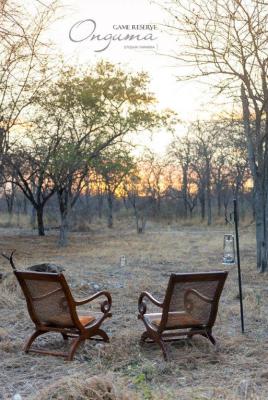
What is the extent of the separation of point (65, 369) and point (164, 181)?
158ft

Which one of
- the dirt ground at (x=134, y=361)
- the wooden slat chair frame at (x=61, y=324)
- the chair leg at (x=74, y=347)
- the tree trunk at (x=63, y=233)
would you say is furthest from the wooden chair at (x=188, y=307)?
the tree trunk at (x=63, y=233)

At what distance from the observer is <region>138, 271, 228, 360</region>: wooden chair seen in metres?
4.74

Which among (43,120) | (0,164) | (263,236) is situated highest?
(43,120)

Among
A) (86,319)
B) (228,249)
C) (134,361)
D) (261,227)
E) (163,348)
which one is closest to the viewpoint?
(134,361)

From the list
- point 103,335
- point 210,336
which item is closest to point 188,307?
point 210,336

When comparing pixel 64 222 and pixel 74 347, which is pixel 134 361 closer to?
pixel 74 347

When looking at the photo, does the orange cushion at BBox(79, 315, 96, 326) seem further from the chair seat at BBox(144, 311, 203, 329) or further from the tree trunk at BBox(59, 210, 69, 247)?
the tree trunk at BBox(59, 210, 69, 247)

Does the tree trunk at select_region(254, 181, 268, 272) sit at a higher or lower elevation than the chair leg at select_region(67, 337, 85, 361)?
higher

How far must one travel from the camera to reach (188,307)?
16.2 ft

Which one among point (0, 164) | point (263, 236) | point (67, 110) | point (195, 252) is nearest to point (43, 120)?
point (67, 110)

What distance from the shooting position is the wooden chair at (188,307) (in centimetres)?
474

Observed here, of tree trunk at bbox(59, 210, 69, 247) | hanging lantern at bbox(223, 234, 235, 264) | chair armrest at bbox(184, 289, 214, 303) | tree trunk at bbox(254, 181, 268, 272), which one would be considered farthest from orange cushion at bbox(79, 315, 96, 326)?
tree trunk at bbox(59, 210, 69, 247)

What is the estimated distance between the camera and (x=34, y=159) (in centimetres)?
2105

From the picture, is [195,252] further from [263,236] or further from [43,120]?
[43,120]
